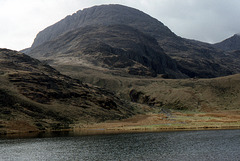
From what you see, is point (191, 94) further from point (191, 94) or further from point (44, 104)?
point (44, 104)

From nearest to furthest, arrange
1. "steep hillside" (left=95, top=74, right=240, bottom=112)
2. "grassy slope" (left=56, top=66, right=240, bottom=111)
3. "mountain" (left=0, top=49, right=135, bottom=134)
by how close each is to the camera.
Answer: "mountain" (left=0, top=49, right=135, bottom=134) → "steep hillside" (left=95, top=74, right=240, bottom=112) → "grassy slope" (left=56, top=66, right=240, bottom=111)

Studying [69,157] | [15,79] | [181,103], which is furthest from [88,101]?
[69,157]

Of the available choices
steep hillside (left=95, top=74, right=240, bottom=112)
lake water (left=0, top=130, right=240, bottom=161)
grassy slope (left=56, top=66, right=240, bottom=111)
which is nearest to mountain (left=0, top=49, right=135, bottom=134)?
lake water (left=0, top=130, right=240, bottom=161)

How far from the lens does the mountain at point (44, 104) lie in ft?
288

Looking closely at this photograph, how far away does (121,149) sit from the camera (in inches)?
2047

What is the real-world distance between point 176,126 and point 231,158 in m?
49.4

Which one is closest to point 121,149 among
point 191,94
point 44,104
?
point 44,104

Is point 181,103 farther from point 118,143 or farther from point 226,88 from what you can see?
point 118,143

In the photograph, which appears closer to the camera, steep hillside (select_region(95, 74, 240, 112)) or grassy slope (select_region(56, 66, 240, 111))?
steep hillside (select_region(95, 74, 240, 112))

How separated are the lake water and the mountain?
76.7ft

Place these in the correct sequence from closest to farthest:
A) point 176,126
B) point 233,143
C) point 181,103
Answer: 1. point 233,143
2. point 176,126
3. point 181,103

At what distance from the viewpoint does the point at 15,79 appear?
119 meters

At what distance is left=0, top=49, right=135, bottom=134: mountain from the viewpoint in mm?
87812

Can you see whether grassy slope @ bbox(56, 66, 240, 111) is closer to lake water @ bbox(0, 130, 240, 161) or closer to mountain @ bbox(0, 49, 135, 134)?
mountain @ bbox(0, 49, 135, 134)
